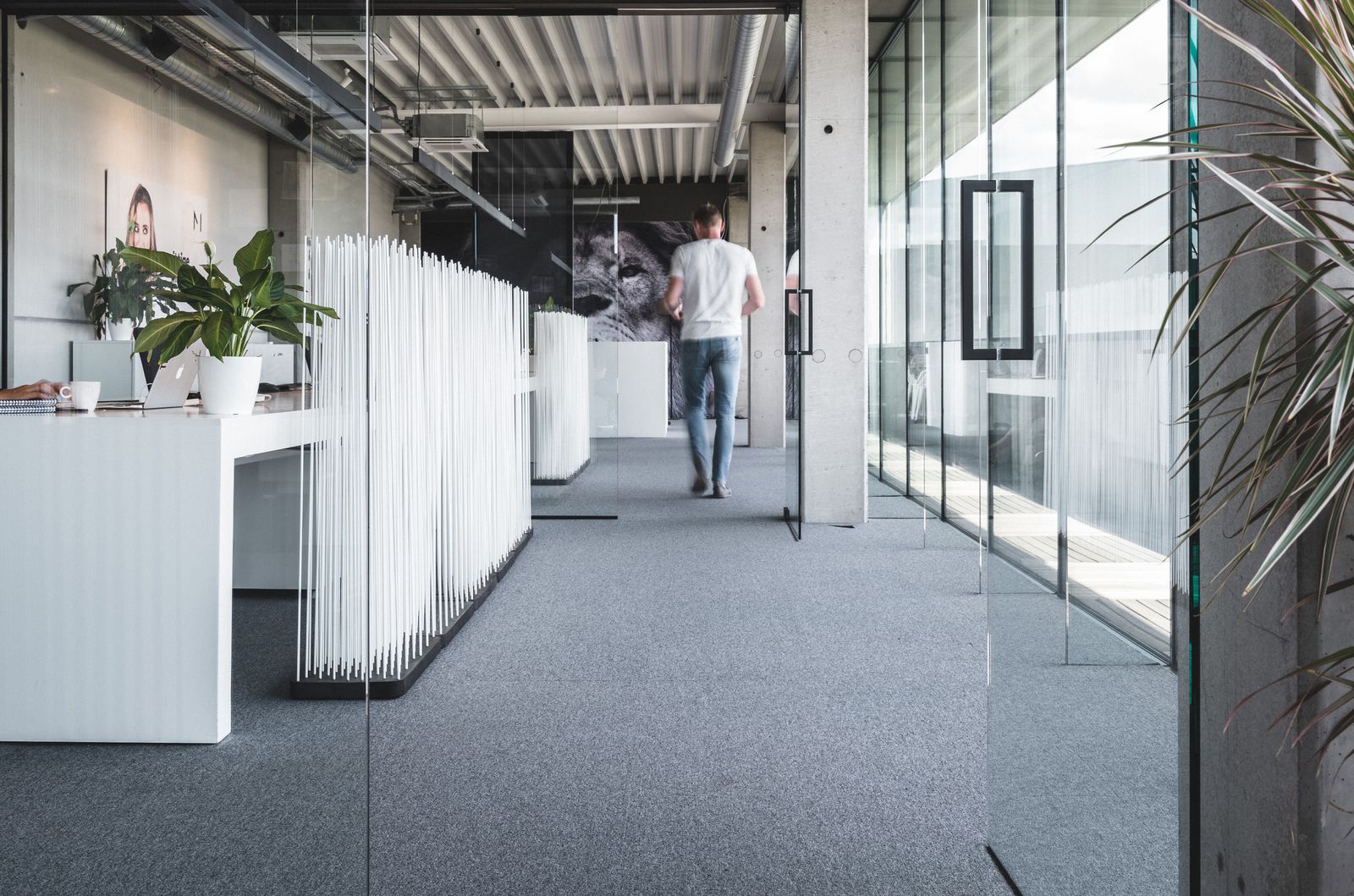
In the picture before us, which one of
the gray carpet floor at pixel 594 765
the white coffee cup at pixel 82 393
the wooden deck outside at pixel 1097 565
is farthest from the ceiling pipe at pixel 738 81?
the white coffee cup at pixel 82 393

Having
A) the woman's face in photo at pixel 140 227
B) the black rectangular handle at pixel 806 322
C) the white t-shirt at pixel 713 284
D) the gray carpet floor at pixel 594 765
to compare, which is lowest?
the gray carpet floor at pixel 594 765

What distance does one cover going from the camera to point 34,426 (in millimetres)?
975

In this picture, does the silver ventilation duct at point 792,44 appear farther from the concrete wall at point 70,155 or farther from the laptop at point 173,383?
the concrete wall at point 70,155

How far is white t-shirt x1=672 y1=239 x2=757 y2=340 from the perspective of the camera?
600 cm

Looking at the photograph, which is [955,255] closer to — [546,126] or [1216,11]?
[546,126]

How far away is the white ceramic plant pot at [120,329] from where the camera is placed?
99cm

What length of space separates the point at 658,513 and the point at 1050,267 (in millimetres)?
4370

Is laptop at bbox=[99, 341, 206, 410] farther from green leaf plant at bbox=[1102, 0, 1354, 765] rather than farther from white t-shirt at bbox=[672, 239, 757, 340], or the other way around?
white t-shirt at bbox=[672, 239, 757, 340]

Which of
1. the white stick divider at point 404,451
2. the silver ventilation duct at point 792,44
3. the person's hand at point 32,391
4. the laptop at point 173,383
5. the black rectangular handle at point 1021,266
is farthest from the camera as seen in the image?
the silver ventilation duct at point 792,44

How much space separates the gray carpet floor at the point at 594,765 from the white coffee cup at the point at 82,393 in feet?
1.17

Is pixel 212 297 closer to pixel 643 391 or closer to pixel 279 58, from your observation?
pixel 279 58

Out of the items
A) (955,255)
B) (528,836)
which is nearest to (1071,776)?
(528,836)

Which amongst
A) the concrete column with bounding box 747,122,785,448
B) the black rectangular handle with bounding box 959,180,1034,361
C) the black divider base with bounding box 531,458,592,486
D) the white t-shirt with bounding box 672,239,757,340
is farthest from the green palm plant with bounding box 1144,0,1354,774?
the concrete column with bounding box 747,122,785,448

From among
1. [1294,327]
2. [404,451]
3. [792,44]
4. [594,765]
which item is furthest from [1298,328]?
[792,44]
